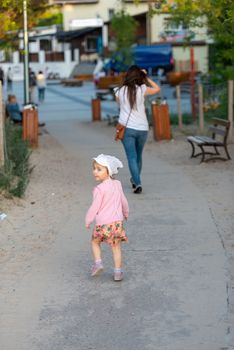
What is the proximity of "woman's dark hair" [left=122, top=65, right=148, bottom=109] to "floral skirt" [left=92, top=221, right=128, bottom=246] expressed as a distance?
4.01 metres

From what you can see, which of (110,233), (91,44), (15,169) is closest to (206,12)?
(15,169)

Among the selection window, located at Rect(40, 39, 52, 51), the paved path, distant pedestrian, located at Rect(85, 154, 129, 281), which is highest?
window, located at Rect(40, 39, 52, 51)

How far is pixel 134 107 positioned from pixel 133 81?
333mm

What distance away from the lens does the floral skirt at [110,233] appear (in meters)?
6.78

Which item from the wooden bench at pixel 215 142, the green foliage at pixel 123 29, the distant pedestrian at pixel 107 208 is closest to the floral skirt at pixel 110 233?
the distant pedestrian at pixel 107 208

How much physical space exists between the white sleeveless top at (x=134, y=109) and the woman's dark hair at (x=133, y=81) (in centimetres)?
5

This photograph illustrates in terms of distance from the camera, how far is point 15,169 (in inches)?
479

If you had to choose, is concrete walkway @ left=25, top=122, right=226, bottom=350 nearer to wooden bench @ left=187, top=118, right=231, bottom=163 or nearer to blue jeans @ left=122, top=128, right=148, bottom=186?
blue jeans @ left=122, top=128, right=148, bottom=186

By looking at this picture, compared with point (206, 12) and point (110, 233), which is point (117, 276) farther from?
point (206, 12)

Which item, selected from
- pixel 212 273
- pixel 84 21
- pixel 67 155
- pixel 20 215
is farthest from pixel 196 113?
pixel 84 21

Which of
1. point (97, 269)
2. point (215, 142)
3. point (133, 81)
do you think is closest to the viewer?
point (97, 269)

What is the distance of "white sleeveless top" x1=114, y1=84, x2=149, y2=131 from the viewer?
10617mm

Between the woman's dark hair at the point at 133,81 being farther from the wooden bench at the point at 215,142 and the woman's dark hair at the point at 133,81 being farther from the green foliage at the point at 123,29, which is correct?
the green foliage at the point at 123,29

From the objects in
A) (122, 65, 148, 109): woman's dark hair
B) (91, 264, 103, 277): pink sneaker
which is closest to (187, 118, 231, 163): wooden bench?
(122, 65, 148, 109): woman's dark hair
